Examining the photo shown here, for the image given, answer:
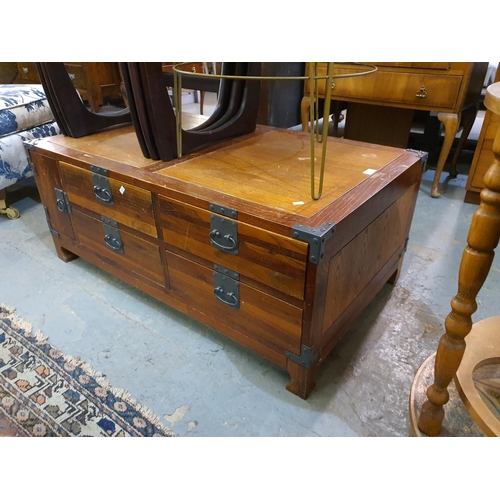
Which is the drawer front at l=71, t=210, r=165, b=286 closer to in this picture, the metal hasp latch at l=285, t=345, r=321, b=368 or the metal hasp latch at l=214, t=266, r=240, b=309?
the metal hasp latch at l=214, t=266, r=240, b=309

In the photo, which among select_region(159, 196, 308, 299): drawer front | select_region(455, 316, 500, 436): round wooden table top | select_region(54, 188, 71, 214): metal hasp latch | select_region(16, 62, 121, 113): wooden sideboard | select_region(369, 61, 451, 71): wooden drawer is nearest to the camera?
select_region(455, 316, 500, 436): round wooden table top

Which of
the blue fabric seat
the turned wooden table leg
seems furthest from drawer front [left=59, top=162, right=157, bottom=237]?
the turned wooden table leg

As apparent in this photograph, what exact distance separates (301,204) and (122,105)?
251cm

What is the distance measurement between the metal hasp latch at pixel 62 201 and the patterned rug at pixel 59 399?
43cm

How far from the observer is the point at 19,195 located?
2.03m

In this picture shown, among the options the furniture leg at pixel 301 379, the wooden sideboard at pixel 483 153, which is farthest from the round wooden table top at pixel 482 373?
the wooden sideboard at pixel 483 153

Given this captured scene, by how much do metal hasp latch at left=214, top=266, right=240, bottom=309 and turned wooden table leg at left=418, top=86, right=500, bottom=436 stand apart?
1.47 feet

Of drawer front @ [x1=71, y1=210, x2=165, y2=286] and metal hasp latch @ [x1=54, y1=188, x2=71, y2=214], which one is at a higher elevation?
metal hasp latch @ [x1=54, y1=188, x2=71, y2=214]

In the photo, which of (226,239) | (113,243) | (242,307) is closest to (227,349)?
(242,307)

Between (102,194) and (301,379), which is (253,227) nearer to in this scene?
(301,379)

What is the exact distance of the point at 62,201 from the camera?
51.9 inches

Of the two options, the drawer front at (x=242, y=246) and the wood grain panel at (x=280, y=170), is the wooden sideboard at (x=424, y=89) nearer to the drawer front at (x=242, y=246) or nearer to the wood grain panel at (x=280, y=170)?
the wood grain panel at (x=280, y=170)

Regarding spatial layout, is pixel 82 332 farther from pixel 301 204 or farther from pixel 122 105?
pixel 122 105

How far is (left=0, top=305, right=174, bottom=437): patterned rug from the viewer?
2.95 feet
